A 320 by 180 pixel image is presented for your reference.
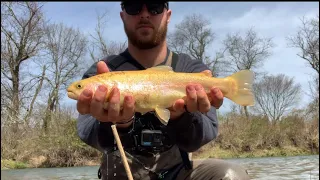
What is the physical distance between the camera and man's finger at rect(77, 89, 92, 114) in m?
2.84

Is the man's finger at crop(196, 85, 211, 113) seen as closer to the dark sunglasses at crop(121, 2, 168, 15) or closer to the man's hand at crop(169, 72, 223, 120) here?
the man's hand at crop(169, 72, 223, 120)

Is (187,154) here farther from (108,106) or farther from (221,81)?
(108,106)

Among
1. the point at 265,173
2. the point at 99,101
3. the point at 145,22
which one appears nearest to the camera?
the point at 99,101

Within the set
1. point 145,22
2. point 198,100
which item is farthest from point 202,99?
point 145,22

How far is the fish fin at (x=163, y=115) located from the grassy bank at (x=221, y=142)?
Answer: 23.3 m

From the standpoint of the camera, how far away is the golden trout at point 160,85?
293cm

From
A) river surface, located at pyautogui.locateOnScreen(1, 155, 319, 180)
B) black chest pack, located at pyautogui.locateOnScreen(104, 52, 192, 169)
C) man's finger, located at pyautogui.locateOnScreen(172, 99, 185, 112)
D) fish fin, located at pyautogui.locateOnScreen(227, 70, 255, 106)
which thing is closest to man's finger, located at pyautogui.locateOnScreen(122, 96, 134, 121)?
man's finger, located at pyautogui.locateOnScreen(172, 99, 185, 112)

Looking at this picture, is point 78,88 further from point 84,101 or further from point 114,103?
point 114,103

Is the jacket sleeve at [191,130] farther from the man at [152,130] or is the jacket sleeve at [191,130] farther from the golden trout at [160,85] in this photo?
the golden trout at [160,85]

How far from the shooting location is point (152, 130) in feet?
12.3

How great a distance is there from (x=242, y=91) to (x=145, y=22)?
4.16 ft

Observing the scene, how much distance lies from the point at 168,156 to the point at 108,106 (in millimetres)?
1261

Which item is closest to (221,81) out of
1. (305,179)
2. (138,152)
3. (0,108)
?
(138,152)

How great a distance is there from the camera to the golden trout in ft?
2.06
